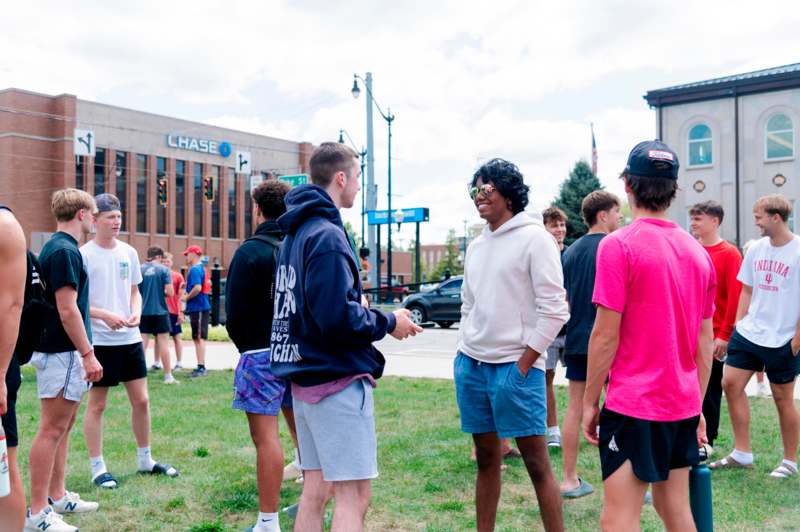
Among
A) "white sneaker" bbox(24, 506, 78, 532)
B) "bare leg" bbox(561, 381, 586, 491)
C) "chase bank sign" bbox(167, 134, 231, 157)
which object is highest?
"chase bank sign" bbox(167, 134, 231, 157)

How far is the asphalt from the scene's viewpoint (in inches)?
480

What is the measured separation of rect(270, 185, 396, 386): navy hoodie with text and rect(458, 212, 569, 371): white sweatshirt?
0.82 m

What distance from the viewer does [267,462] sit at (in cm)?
430

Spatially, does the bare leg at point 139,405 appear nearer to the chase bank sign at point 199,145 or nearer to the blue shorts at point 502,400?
the blue shorts at point 502,400

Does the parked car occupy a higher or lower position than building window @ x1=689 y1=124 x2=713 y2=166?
lower

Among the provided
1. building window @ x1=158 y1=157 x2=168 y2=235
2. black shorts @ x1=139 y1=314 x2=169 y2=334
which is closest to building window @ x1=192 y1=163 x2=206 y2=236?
building window @ x1=158 y1=157 x2=168 y2=235

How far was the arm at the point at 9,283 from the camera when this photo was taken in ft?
9.86

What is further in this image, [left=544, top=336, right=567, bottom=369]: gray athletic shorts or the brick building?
the brick building

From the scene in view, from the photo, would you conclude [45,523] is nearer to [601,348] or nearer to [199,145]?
[601,348]

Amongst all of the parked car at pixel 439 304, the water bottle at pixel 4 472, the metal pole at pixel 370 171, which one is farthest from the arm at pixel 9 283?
the metal pole at pixel 370 171

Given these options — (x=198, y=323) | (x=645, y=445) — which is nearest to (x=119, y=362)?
(x=645, y=445)

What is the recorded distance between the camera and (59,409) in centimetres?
457

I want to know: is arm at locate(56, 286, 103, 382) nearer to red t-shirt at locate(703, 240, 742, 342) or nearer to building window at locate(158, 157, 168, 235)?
red t-shirt at locate(703, 240, 742, 342)

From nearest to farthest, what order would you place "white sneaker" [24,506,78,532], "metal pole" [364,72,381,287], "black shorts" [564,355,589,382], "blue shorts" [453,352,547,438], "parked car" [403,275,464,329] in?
"blue shorts" [453,352,547,438] → "white sneaker" [24,506,78,532] → "black shorts" [564,355,589,382] → "parked car" [403,275,464,329] → "metal pole" [364,72,381,287]
